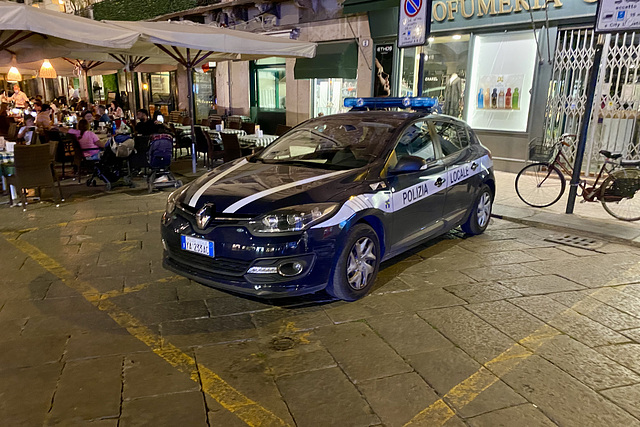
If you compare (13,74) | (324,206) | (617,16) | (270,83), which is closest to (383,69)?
(270,83)

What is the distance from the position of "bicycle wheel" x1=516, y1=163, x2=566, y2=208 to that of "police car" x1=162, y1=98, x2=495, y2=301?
2.59 metres

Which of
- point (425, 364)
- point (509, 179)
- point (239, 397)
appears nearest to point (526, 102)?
point (509, 179)

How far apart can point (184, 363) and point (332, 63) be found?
37.8 feet

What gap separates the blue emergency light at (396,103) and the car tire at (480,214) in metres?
1.27

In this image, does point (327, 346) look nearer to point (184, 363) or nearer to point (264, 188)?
point (184, 363)

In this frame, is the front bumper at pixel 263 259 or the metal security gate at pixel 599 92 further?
the metal security gate at pixel 599 92

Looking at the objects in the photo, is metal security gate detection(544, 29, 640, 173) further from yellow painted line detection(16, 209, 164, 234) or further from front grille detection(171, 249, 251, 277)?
front grille detection(171, 249, 251, 277)

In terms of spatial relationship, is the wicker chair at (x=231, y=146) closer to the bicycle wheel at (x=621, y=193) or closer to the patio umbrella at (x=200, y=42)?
the patio umbrella at (x=200, y=42)

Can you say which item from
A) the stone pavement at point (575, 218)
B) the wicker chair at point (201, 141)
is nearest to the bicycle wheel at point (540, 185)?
the stone pavement at point (575, 218)

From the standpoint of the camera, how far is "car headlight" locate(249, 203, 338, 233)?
360 centimetres

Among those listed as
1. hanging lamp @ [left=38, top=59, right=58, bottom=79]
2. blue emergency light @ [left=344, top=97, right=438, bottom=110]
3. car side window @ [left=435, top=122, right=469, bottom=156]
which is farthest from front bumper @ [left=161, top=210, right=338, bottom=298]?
hanging lamp @ [left=38, top=59, right=58, bottom=79]

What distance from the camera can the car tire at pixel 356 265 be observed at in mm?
3875

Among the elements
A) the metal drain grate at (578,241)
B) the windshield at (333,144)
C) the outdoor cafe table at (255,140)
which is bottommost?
the metal drain grate at (578,241)

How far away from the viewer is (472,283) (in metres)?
4.59
